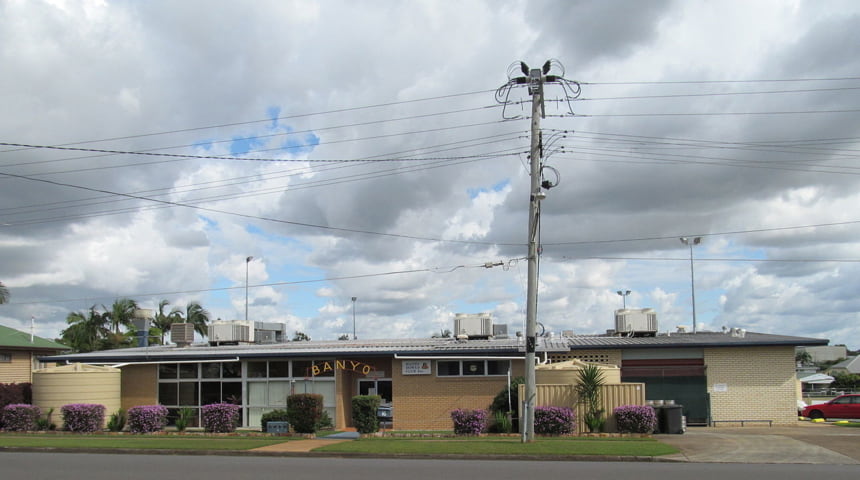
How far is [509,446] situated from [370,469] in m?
4.96

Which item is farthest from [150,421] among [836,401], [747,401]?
[836,401]

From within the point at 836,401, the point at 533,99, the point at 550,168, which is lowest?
the point at 836,401

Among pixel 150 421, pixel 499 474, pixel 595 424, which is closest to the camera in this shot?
pixel 499 474

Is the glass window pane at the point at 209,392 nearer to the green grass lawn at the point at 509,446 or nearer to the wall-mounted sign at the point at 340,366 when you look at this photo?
the wall-mounted sign at the point at 340,366

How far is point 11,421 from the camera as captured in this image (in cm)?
2742

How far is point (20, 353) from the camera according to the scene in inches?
1565

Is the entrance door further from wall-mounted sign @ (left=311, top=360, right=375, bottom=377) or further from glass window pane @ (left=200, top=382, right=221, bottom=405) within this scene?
glass window pane @ (left=200, top=382, right=221, bottom=405)

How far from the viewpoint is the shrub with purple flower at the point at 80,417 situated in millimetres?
27266

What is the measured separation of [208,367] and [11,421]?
7.23 m

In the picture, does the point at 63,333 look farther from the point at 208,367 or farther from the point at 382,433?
the point at 382,433

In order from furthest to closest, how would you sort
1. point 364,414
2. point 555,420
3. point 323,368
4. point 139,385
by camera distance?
point 139,385 < point 323,368 < point 364,414 < point 555,420

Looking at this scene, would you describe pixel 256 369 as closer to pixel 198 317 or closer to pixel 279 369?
pixel 279 369

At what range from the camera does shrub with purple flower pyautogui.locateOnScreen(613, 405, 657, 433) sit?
76.8ft

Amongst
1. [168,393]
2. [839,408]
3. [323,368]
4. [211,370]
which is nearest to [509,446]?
[323,368]
